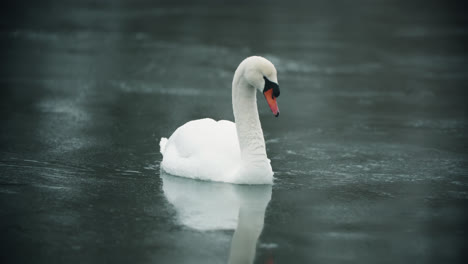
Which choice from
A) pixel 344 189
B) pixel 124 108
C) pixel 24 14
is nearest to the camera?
pixel 344 189

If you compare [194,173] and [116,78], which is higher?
[116,78]

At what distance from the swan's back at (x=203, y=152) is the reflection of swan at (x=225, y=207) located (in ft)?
0.37

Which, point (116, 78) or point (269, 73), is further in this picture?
point (116, 78)

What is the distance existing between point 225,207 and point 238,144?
1.21 meters

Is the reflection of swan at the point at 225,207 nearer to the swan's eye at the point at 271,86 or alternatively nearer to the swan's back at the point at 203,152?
the swan's back at the point at 203,152

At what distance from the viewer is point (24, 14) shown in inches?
918

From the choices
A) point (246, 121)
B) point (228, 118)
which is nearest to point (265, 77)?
point (246, 121)

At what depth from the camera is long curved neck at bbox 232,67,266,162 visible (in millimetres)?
8633

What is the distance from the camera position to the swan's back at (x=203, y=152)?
875 centimetres

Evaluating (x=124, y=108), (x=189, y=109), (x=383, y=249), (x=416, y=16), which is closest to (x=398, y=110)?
(x=189, y=109)

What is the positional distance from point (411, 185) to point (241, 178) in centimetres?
178

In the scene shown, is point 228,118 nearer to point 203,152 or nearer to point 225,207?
point 203,152

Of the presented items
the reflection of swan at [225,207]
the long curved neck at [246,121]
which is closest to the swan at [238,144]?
the long curved neck at [246,121]

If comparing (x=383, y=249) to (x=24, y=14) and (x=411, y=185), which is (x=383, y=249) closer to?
(x=411, y=185)
